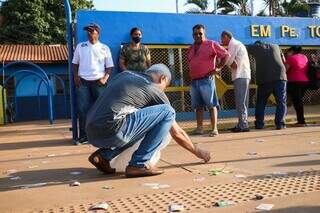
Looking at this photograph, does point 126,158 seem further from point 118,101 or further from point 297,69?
point 297,69

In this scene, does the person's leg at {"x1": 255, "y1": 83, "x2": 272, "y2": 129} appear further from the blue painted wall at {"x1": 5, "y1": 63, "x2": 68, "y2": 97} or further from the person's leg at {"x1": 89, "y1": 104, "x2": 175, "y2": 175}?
the blue painted wall at {"x1": 5, "y1": 63, "x2": 68, "y2": 97}

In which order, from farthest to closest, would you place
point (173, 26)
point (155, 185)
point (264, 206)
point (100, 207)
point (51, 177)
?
point (173, 26) → point (51, 177) → point (155, 185) → point (100, 207) → point (264, 206)

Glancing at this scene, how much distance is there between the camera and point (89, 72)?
25.1 ft

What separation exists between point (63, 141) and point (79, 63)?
1.50m

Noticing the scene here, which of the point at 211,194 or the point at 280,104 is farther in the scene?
the point at 280,104

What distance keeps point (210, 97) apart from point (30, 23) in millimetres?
26466

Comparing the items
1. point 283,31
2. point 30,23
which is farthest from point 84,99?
point 30,23

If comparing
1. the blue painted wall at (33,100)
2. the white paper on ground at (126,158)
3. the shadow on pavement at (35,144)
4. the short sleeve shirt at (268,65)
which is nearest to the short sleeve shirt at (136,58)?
the shadow on pavement at (35,144)

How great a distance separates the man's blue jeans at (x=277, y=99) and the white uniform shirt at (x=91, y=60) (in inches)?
118

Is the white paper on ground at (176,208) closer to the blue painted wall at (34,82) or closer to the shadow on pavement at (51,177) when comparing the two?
the shadow on pavement at (51,177)

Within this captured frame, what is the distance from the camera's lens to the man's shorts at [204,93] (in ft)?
26.4

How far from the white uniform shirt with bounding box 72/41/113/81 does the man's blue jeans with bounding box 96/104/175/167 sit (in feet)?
10.2

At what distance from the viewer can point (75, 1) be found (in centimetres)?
3378

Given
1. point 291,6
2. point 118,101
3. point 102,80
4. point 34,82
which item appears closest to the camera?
point 118,101
